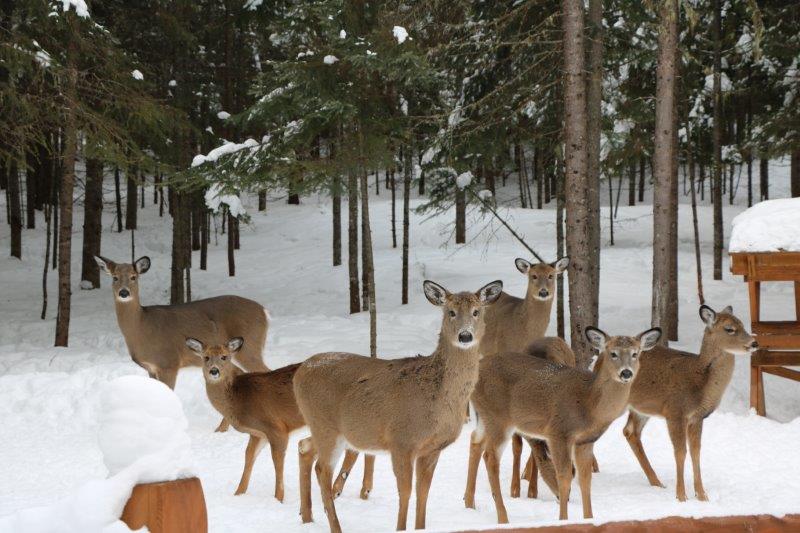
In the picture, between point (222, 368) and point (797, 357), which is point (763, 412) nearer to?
point (797, 357)

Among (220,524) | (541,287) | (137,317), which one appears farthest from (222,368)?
(541,287)

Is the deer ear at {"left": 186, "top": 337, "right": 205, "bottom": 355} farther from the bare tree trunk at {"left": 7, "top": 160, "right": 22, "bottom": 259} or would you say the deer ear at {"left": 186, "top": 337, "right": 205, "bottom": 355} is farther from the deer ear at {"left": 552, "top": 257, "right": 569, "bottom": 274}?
the bare tree trunk at {"left": 7, "top": 160, "right": 22, "bottom": 259}

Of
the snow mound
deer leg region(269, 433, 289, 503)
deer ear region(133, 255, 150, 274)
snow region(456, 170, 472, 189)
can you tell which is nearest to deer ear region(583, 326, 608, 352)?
deer leg region(269, 433, 289, 503)

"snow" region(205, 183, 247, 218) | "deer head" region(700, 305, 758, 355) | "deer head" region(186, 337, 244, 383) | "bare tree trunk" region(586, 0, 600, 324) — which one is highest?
"bare tree trunk" region(586, 0, 600, 324)

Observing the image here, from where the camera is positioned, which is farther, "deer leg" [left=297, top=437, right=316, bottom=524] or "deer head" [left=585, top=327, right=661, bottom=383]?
"deer head" [left=585, top=327, right=661, bottom=383]

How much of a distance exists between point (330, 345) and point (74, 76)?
6.49 meters

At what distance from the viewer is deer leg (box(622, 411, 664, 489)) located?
9109 millimetres

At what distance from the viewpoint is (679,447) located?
8.84 m

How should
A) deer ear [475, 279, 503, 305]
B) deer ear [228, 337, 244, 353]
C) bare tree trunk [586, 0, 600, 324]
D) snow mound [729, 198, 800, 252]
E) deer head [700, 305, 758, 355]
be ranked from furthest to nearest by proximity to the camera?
bare tree trunk [586, 0, 600, 324] → snow mound [729, 198, 800, 252] → deer ear [228, 337, 244, 353] → deer head [700, 305, 758, 355] → deer ear [475, 279, 503, 305]

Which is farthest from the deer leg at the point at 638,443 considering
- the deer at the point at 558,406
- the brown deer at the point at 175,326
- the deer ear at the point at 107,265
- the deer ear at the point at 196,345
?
the deer ear at the point at 107,265

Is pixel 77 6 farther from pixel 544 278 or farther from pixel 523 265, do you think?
pixel 544 278

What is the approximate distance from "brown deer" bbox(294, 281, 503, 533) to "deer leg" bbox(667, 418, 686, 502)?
2779 mm

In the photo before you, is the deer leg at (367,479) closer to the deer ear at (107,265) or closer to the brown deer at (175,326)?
the brown deer at (175,326)

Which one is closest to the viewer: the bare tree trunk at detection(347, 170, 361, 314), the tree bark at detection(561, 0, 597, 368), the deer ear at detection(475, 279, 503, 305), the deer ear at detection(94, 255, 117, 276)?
the deer ear at detection(475, 279, 503, 305)
